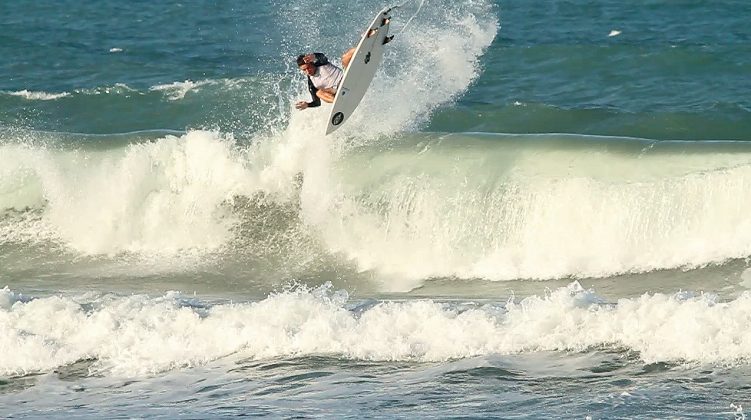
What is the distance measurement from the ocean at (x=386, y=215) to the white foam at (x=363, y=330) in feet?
0.13

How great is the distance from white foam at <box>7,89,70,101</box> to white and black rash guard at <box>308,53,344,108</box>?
9727 millimetres

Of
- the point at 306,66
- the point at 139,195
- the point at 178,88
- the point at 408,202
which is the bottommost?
the point at 408,202

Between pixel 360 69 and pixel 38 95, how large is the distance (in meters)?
10.6

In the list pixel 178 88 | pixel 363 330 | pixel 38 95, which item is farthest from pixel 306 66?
pixel 38 95

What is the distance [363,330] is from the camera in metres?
14.7

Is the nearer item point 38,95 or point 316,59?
point 316,59

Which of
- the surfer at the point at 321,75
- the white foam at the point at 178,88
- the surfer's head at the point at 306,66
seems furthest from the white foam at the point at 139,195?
the surfer's head at the point at 306,66

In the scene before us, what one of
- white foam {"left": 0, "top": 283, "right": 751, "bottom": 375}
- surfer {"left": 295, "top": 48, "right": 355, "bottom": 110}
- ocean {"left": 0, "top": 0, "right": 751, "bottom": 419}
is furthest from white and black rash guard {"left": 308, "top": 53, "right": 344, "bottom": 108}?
white foam {"left": 0, "top": 283, "right": 751, "bottom": 375}

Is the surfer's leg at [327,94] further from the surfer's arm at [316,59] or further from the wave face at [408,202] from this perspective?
the wave face at [408,202]

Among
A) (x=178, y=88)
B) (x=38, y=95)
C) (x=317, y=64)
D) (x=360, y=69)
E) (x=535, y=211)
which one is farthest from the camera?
(x=38, y=95)

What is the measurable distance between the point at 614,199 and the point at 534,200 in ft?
3.93

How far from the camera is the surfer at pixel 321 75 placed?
17.4 metres

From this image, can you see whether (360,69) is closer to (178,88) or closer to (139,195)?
(139,195)

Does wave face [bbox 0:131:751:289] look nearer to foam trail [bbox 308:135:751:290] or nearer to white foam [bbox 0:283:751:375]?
foam trail [bbox 308:135:751:290]
